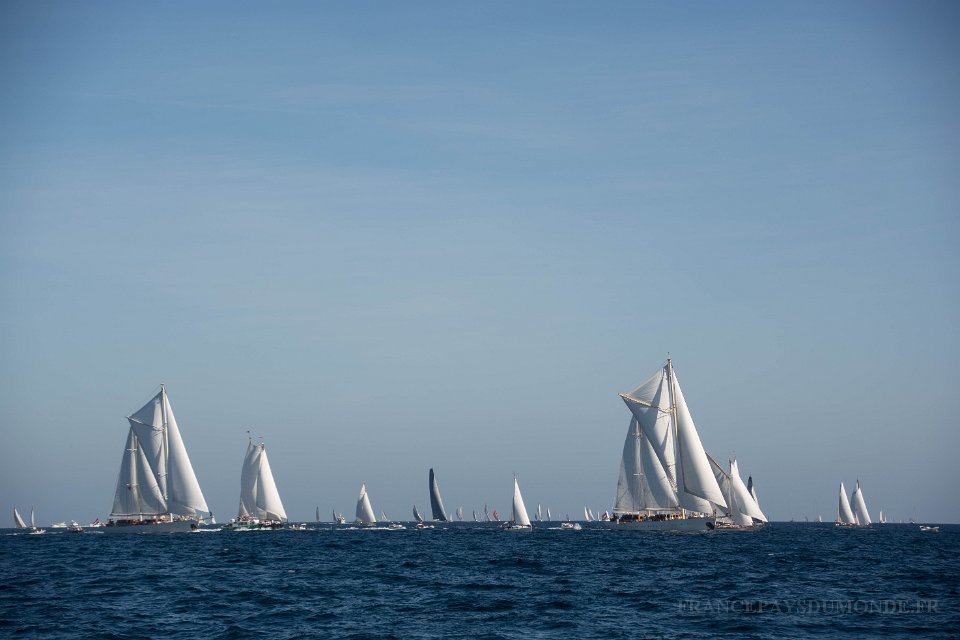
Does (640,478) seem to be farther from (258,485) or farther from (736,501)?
(258,485)

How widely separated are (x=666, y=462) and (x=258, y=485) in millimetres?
63593

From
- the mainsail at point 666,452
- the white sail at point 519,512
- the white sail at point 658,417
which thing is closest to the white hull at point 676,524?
the mainsail at point 666,452

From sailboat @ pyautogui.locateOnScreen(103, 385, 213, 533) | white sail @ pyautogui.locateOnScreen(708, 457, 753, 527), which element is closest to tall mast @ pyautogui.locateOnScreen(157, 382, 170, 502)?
sailboat @ pyautogui.locateOnScreen(103, 385, 213, 533)

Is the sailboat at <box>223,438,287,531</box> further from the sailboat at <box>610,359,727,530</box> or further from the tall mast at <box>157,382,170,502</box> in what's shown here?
the sailboat at <box>610,359,727,530</box>

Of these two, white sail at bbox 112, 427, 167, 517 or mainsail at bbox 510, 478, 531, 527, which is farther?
mainsail at bbox 510, 478, 531, 527

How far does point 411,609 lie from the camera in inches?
1757

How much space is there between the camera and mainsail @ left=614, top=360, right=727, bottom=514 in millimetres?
112062

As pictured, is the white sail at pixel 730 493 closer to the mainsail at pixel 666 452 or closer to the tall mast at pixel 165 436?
the mainsail at pixel 666 452

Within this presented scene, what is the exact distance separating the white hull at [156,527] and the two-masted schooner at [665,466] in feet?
184

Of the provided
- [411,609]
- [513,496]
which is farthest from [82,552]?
[513,496]

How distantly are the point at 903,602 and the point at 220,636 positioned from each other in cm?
3166

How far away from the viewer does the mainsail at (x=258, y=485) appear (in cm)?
A: 14400

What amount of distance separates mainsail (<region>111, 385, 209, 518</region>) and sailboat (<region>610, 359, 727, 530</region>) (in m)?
55.1

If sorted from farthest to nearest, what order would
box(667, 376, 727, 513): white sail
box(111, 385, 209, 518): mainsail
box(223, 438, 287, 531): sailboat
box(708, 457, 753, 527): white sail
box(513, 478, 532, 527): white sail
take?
1. box(513, 478, 532, 527): white sail
2. box(223, 438, 287, 531): sailboat
3. box(708, 457, 753, 527): white sail
4. box(111, 385, 209, 518): mainsail
5. box(667, 376, 727, 513): white sail
